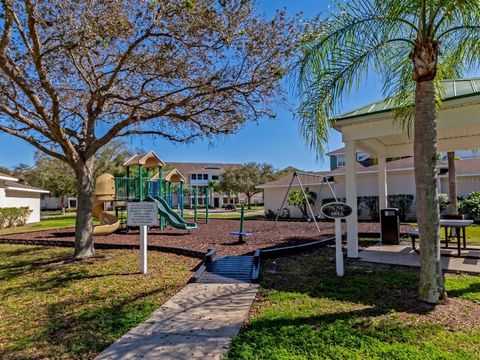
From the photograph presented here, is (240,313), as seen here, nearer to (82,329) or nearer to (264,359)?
(264,359)

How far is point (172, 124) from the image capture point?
1066 cm

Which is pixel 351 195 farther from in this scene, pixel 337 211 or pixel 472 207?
pixel 472 207

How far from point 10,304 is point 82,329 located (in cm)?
227

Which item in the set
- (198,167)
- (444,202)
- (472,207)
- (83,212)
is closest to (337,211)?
(83,212)

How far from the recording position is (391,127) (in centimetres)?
774

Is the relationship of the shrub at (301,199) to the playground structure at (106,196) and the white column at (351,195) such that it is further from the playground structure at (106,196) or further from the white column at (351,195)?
the white column at (351,195)

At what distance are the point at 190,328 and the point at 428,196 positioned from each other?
3.94m

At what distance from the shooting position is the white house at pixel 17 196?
2240 centimetres

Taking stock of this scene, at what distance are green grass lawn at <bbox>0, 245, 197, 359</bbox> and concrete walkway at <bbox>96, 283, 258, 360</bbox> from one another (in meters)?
0.25

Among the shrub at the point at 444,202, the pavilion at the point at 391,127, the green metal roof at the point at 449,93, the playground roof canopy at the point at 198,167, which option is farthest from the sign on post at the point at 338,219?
the playground roof canopy at the point at 198,167

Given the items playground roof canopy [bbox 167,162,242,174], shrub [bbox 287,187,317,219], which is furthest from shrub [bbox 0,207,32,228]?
playground roof canopy [bbox 167,162,242,174]

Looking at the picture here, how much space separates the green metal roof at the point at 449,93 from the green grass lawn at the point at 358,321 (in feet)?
11.9

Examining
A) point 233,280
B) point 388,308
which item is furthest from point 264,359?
point 233,280

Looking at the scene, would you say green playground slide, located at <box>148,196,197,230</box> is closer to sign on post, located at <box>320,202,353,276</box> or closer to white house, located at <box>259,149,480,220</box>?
white house, located at <box>259,149,480,220</box>
